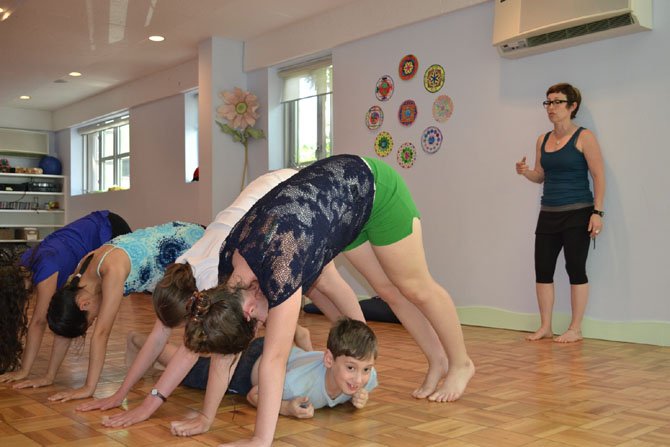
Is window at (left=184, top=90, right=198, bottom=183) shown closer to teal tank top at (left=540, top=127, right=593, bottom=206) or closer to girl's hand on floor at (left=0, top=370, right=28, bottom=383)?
teal tank top at (left=540, top=127, right=593, bottom=206)

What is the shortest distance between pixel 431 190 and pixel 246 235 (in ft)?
11.5

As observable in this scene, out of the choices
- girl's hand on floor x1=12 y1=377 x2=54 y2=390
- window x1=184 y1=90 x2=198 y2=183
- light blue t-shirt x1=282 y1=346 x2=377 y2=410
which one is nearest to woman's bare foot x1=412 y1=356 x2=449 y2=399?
light blue t-shirt x1=282 y1=346 x2=377 y2=410

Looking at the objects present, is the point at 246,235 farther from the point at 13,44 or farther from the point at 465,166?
the point at 13,44

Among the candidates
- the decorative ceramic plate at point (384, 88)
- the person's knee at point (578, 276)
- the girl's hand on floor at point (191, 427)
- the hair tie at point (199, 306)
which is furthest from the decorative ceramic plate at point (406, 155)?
the hair tie at point (199, 306)

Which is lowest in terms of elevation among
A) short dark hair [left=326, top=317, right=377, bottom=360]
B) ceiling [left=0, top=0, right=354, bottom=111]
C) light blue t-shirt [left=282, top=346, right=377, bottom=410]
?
light blue t-shirt [left=282, top=346, right=377, bottom=410]

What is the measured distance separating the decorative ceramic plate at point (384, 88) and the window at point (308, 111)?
0.77 m

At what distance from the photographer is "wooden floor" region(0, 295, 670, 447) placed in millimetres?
2074

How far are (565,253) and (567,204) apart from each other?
0.30 meters

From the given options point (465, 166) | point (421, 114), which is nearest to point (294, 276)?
point (465, 166)

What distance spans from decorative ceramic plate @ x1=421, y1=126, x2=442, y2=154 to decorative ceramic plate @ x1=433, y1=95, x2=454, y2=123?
9 cm

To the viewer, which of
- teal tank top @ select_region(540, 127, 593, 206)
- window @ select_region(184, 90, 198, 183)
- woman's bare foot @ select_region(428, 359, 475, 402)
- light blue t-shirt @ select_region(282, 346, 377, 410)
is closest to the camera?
light blue t-shirt @ select_region(282, 346, 377, 410)

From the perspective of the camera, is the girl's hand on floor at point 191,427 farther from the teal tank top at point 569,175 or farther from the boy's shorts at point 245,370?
the teal tank top at point 569,175

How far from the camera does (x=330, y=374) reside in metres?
2.37

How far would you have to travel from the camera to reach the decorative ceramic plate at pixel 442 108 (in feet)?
16.8
